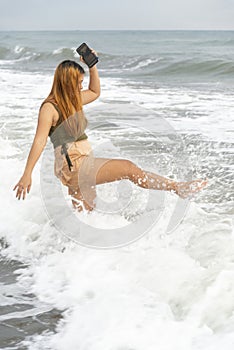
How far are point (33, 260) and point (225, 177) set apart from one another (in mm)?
3035

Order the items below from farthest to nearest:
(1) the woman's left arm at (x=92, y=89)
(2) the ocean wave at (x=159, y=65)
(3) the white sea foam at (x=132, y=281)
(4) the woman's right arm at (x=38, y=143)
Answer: (2) the ocean wave at (x=159, y=65) < (1) the woman's left arm at (x=92, y=89) < (4) the woman's right arm at (x=38, y=143) < (3) the white sea foam at (x=132, y=281)

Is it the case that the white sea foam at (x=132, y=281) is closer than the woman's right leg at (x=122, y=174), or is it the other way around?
the white sea foam at (x=132, y=281)

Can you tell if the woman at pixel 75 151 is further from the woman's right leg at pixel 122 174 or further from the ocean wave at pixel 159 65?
the ocean wave at pixel 159 65

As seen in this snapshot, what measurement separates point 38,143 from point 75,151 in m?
0.41

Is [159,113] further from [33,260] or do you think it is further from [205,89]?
[33,260]

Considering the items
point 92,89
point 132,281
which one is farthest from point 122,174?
point 132,281

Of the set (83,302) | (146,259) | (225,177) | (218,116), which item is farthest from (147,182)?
(218,116)

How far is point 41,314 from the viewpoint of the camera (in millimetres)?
3303

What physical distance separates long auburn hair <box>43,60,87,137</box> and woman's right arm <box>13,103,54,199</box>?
10 cm

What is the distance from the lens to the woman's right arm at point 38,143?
385 cm

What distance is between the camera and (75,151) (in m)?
4.25

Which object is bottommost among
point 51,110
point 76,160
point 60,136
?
point 76,160

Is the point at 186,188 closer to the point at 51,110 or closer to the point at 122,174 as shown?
the point at 122,174

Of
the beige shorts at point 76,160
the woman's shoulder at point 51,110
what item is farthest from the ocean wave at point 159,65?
the woman's shoulder at point 51,110
